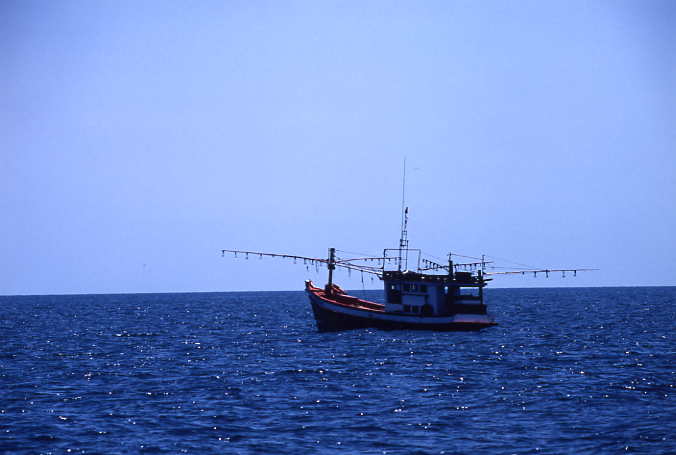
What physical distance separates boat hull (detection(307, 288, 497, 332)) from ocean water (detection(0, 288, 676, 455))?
2615mm

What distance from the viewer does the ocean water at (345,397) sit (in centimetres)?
2506

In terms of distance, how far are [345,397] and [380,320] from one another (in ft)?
97.2

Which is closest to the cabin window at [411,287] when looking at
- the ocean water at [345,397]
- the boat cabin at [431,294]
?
the boat cabin at [431,294]

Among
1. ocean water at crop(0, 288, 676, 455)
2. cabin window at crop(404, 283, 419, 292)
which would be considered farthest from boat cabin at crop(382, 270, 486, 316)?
ocean water at crop(0, 288, 676, 455)

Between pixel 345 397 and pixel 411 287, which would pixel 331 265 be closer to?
pixel 411 287

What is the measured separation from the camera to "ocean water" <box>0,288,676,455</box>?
82.2 ft

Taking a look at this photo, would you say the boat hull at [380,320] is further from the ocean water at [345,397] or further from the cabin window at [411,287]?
the ocean water at [345,397]

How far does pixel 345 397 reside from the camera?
33.5 metres

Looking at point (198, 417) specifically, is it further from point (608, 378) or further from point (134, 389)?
point (608, 378)

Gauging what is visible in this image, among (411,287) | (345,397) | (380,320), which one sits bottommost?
(345,397)

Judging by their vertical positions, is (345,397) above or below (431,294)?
below

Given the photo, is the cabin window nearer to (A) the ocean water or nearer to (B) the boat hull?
(B) the boat hull

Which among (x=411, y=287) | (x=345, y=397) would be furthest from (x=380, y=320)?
(x=345, y=397)

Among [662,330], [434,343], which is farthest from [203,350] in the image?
[662,330]
